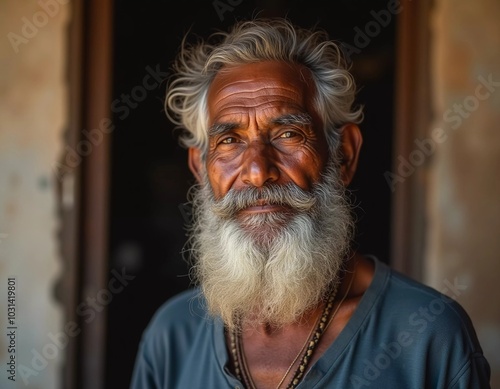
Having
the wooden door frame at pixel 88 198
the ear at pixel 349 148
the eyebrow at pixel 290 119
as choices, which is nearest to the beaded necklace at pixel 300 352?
the ear at pixel 349 148

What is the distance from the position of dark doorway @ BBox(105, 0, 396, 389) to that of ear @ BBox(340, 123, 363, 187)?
6.88ft

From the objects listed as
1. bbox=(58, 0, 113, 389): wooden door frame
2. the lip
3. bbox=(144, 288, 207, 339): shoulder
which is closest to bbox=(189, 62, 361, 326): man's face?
the lip

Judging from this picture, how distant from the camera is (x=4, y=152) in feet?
10.2

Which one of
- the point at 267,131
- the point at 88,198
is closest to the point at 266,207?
the point at 267,131

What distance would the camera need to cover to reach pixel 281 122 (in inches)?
84.9

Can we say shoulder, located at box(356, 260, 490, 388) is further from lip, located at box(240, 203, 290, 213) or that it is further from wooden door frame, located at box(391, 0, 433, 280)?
wooden door frame, located at box(391, 0, 433, 280)

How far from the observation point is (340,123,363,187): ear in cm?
239

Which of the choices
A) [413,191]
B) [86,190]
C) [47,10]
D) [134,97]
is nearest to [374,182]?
[413,191]

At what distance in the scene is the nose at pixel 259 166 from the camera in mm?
2041

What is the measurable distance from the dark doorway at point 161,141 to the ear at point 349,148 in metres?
2.10

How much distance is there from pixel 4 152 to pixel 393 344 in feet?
6.88

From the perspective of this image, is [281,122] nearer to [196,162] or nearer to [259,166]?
[259,166]

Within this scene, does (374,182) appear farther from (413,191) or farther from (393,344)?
(393,344)

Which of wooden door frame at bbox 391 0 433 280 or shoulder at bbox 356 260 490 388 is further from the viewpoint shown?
wooden door frame at bbox 391 0 433 280
